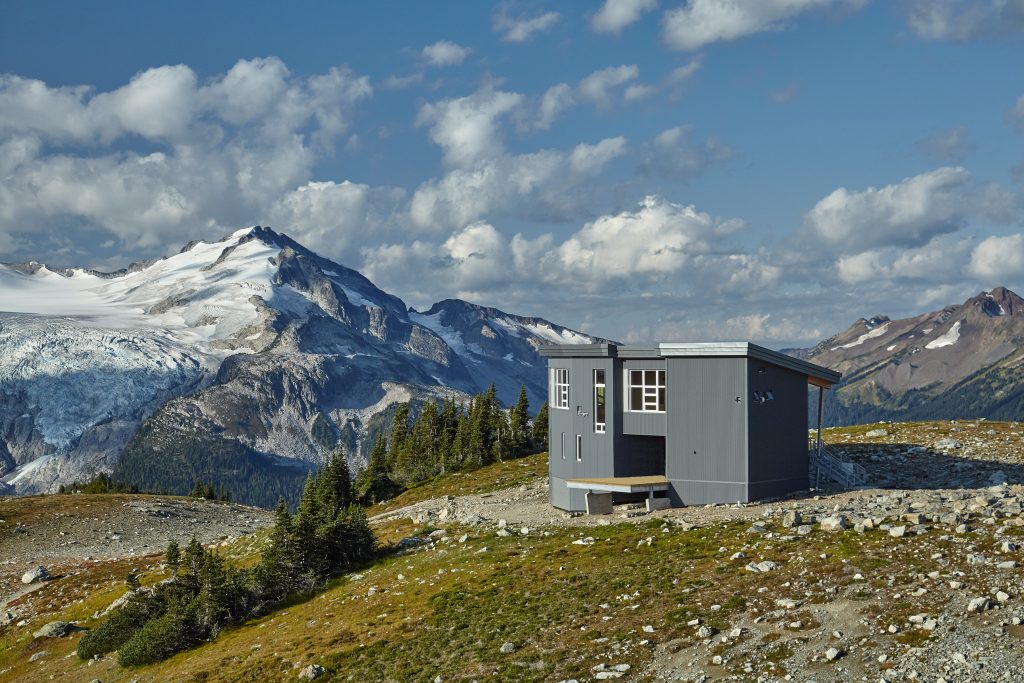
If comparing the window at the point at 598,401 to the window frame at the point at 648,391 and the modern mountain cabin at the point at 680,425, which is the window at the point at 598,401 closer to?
the modern mountain cabin at the point at 680,425

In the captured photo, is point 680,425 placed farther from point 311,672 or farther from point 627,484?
point 311,672

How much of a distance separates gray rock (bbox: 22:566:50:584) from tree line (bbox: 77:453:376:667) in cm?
2525

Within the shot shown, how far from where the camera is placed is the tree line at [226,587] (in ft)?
135

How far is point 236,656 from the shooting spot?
119 ft

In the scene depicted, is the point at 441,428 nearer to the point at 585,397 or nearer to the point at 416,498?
the point at 416,498

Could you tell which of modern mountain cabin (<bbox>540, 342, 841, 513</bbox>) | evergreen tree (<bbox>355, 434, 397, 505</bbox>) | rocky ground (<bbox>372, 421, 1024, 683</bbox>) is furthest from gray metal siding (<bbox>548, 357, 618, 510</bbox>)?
evergreen tree (<bbox>355, 434, 397, 505</bbox>)

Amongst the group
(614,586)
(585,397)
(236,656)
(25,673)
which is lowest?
(25,673)

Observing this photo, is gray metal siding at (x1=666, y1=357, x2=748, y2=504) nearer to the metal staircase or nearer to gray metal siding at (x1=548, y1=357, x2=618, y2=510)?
gray metal siding at (x1=548, y1=357, x2=618, y2=510)

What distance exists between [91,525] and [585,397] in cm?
5551

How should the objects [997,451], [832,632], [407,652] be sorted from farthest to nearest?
[997,451], [407,652], [832,632]

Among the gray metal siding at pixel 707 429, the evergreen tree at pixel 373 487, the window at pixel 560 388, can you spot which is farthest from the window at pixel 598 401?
the evergreen tree at pixel 373 487

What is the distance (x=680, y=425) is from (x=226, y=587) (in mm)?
23796

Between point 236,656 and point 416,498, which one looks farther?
point 416,498

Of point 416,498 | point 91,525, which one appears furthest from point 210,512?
point 416,498
